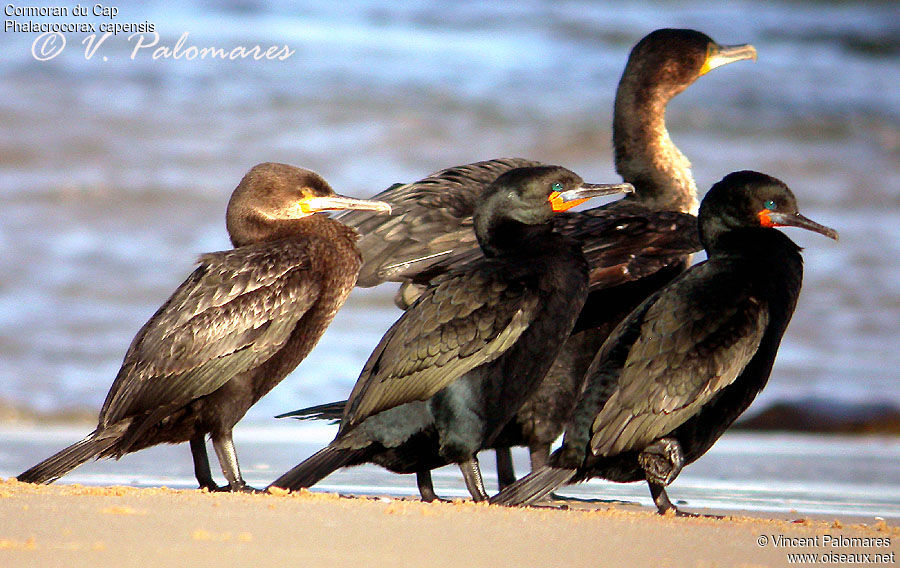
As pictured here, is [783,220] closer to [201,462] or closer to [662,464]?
[662,464]

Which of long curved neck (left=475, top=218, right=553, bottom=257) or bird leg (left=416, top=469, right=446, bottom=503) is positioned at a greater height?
long curved neck (left=475, top=218, right=553, bottom=257)

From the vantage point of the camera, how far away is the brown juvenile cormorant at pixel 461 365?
5.22m

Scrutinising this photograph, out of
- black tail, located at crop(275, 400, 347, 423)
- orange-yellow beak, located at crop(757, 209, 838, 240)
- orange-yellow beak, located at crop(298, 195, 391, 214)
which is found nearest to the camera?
orange-yellow beak, located at crop(757, 209, 838, 240)

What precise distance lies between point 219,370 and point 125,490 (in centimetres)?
85

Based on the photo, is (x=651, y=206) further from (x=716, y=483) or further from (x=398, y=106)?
(x=398, y=106)

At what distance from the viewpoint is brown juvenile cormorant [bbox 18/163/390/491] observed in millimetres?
5633

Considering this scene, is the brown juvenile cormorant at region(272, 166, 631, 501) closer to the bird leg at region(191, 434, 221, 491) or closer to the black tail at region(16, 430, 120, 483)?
the bird leg at region(191, 434, 221, 491)

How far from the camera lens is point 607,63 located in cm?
2102

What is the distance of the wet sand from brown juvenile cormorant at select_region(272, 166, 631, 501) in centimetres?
53

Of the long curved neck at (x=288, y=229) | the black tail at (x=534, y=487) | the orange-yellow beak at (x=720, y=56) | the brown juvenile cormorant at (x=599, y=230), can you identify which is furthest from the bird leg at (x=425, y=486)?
the orange-yellow beak at (x=720, y=56)

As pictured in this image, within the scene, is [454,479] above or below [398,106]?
below

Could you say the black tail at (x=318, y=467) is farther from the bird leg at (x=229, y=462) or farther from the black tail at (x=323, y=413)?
the black tail at (x=323, y=413)

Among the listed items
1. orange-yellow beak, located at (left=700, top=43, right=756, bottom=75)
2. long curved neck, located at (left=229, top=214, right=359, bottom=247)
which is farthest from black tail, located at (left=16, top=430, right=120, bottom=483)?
orange-yellow beak, located at (left=700, top=43, right=756, bottom=75)

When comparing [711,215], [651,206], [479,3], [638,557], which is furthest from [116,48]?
[638,557]
